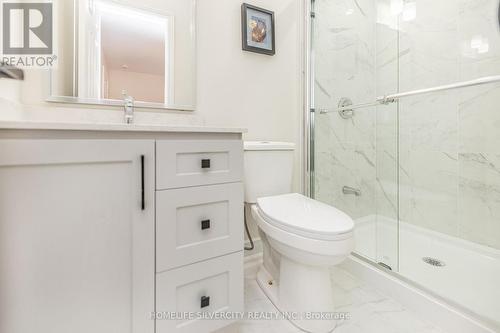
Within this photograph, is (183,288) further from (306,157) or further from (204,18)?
(204,18)

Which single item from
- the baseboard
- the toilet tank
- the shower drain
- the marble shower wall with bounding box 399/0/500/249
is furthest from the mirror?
the shower drain

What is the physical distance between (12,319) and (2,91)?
0.76 m

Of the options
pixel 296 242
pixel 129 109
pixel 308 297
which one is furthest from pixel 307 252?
pixel 129 109

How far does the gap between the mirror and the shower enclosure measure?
3.08ft

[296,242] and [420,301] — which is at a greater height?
[296,242]

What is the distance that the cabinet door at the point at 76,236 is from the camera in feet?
1.90

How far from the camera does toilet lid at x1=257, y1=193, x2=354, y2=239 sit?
35.7 inches

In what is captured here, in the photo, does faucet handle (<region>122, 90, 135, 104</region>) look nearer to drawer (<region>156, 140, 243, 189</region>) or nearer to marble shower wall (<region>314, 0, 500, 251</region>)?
drawer (<region>156, 140, 243, 189</region>)

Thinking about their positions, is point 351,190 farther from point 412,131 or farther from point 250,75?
point 250,75

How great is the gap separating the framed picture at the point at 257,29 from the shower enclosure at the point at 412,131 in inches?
14.3

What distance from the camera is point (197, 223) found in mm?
804

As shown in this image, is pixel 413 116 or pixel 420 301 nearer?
pixel 420 301

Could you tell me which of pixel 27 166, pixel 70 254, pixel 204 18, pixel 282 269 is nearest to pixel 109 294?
pixel 70 254

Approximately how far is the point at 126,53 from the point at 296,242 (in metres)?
1.21
